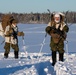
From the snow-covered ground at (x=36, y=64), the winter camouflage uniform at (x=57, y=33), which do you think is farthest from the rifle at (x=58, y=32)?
the snow-covered ground at (x=36, y=64)

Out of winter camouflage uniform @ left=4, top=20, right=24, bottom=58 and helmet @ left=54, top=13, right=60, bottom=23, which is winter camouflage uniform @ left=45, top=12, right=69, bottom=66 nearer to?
helmet @ left=54, top=13, right=60, bottom=23

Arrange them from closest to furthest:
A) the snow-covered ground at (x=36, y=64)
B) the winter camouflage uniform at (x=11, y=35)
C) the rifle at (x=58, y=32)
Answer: the snow-covered ground at (x=36, y=64) < the rifle at (x=58, y=32) < the winter camouflage uniform at (x=11, y=35)

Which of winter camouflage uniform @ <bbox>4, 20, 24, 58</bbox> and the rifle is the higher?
the rifle

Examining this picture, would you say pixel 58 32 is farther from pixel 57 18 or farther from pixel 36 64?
pixel 36 64

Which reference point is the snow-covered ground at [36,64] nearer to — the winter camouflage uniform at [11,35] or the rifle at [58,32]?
Result: the winter camouflage uniform at [11,35]

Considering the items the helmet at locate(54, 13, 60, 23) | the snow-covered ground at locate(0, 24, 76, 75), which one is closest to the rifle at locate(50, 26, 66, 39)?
the helmet at locate(54, 13, 60, 23)

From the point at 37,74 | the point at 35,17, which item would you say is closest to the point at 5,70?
the point at 37,74

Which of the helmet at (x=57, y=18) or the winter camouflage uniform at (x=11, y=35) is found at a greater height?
the helmet at (x=57, y=18)

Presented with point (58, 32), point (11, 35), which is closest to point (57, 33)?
point (58, 32)

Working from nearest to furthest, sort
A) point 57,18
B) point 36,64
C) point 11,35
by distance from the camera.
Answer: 1. point 36,64
2. point 57,18
3. point 11,35

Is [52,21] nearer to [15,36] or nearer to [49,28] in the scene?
[49,28]

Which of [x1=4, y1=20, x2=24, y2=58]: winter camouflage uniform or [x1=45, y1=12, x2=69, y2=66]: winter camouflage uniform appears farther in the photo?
[x1=4, y1=20, x2=24, y2=58]: winter camouflage uniform

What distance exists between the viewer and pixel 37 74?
25.4 ft

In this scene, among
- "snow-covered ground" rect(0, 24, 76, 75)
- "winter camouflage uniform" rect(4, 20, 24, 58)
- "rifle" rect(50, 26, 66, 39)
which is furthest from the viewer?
"winter camouflage uniform" rect(4, 20, 24, 58)
